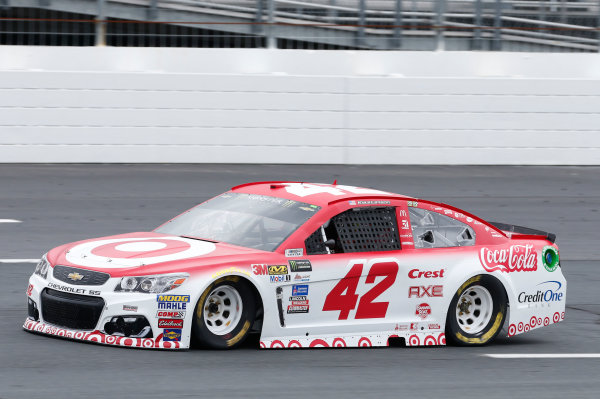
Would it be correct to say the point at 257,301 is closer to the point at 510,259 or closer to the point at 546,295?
the point at 510,259

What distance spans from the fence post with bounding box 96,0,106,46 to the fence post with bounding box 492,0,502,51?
7.33 metres

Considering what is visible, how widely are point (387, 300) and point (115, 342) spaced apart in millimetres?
2065

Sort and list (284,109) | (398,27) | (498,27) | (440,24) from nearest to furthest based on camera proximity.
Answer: (284,109)
(398,27)
(440,24)
(498,27)

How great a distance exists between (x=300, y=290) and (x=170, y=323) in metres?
1.00

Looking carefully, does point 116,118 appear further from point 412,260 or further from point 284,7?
point 412,260

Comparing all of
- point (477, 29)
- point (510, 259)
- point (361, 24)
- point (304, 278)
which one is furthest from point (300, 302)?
point (477, 29)

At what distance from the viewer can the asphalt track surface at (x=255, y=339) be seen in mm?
6688

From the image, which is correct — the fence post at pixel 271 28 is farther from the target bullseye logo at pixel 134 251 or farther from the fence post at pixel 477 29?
the target bullseye logo at pixel 134 251

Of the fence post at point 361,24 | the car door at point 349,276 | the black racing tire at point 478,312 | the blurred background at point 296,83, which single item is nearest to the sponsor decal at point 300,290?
the car door at point 349,276

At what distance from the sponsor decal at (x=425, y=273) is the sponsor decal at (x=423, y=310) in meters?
0.22

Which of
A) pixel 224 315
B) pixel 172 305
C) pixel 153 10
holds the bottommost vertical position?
pixel 224 315

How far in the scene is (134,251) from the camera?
766cm

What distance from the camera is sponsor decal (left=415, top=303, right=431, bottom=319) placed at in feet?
27.3

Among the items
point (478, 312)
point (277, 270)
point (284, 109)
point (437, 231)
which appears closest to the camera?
point (277, 270)
